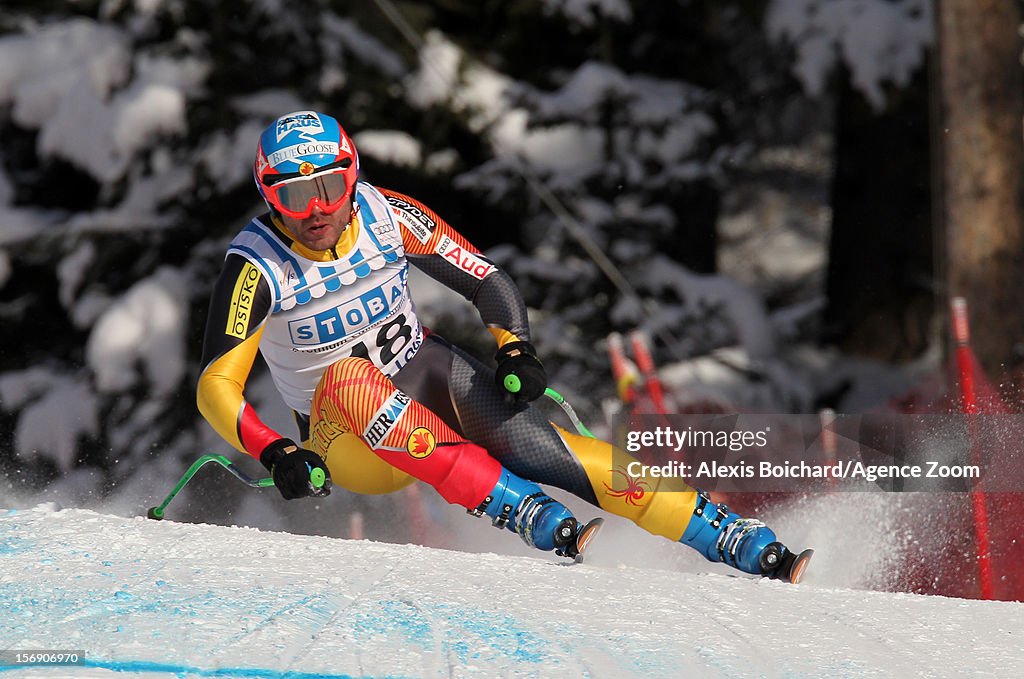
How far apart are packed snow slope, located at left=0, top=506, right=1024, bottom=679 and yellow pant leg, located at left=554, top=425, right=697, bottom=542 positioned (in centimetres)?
24

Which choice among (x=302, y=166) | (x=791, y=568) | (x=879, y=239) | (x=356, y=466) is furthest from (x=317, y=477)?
(x=879, y=239)

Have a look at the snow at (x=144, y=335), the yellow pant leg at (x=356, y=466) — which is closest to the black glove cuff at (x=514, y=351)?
the yellow pant leg at (x=356, y=466)

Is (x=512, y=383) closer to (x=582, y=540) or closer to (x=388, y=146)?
(x=582, y=540)

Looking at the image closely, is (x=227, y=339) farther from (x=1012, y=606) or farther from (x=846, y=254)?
(x=846, y=254)

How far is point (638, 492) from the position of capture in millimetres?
3125

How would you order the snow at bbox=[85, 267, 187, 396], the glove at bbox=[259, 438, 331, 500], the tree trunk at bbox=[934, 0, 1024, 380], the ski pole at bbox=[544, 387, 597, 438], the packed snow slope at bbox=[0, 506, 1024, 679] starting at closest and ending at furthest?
1. the packed snow slope at bbox=[0, 506, 1024, 679]
2. the glove at bbox=[259, 438, 331, 500]
3. the ski pole at bbox=[544, 387, 597, 438]
4. the tree trunk at bbox=[934, 0, 1024, 380]
5. the snow at bbox=[85, 267, 187, 396]

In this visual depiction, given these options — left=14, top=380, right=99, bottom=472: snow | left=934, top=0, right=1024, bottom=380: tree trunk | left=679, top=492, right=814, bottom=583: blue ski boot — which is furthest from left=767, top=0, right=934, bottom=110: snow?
left=14, top=380, right=99, bottom=472: snow

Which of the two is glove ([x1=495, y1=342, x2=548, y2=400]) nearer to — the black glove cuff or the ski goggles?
the black glove cuff

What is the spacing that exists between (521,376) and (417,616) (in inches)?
33.1

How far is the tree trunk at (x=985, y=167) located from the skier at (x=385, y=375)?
2.63 meters

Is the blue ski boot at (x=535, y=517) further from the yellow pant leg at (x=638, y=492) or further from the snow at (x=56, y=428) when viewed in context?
the snow at (x=56, y=428)

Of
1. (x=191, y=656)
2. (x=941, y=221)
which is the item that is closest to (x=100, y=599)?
(x=191, y=656)

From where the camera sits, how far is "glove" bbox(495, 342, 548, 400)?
303 centimetres

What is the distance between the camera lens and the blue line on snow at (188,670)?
1.95m
